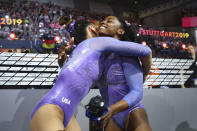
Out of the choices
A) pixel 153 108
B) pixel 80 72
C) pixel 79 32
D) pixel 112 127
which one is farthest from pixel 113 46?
pixel 153 108

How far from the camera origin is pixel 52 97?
1310mm

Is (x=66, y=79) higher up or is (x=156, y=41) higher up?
(x=66, y=79)

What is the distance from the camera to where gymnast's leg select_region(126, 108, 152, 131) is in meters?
1.56

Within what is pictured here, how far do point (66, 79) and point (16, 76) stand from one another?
4.39ft

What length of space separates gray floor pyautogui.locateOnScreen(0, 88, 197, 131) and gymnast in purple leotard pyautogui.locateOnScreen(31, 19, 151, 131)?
49.7 inches

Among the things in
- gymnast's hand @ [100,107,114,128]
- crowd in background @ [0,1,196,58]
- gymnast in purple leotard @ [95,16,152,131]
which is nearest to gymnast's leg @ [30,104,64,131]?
gymnast's hand @ [100,107,114,128]

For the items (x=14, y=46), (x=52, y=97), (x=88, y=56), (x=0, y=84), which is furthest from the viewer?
(x=14, y=46)

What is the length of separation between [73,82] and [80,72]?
0.09 metres

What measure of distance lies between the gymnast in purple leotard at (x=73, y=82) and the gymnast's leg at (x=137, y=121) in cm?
47

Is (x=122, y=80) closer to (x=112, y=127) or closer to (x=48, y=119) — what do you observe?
(x=112, y=127)

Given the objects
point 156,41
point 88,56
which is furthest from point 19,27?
point 88,56

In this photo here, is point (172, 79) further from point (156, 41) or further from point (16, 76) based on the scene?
point (156, 41)

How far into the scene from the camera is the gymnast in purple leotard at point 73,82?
4.02ft

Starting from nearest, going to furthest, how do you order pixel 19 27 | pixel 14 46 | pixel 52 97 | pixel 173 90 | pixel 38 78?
pixel 52 97, pixel 38 78, pixel 173 90, pixel 14 46, pixel 19 27
